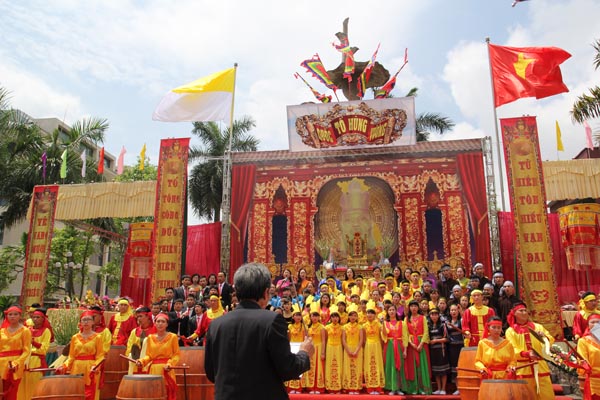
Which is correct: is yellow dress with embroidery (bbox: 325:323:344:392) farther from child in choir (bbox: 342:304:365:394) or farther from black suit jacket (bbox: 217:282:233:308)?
black suit jacket (bbox: 217:282:233:308)

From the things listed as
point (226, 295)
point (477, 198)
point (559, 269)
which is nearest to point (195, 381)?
point (226, 295)

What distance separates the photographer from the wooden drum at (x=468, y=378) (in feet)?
18.0

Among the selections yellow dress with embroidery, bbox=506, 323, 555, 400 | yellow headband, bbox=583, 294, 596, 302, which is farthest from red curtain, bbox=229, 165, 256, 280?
yellow dress with embroidery, bbox=506, 323, 555, 400

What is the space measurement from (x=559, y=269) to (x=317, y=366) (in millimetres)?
7190

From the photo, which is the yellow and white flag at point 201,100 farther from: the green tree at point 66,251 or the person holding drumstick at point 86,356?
the green tree at point 66,251

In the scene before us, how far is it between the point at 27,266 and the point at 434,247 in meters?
9.91

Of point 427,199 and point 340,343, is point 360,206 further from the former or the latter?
point 340,343

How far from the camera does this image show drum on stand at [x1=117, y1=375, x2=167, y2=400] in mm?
4918

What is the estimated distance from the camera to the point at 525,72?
35.9ft

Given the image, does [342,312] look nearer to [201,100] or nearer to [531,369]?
[531,369]

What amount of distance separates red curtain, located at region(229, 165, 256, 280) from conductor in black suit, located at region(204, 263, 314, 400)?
1001 centimetres

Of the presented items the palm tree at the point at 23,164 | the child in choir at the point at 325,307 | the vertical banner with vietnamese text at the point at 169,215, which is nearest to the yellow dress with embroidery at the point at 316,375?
the child in choir at the point at 325,307

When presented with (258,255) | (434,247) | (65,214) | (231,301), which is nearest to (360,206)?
(434,247)

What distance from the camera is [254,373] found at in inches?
86.1
